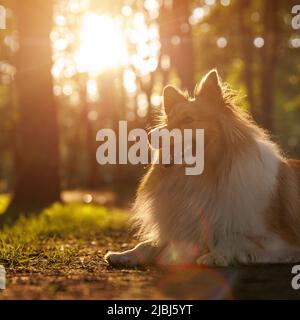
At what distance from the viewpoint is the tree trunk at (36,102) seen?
1672 centimetres

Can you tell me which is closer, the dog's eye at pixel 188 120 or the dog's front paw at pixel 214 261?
the dog's front paw at pixel 214 261

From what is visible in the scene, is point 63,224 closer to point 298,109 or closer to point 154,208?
point 154,208

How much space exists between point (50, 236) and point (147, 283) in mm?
4510

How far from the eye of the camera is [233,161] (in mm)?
6449

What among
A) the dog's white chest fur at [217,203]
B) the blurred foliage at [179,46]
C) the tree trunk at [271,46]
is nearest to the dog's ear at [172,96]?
the dog's white chest fur at [217,203]

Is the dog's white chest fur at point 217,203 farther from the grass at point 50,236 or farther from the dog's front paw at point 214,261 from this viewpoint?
the grass at point 50,236

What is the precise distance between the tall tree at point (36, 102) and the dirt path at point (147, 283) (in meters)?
10.6

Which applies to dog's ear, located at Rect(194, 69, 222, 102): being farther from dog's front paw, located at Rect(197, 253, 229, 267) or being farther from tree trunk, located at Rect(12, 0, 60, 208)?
tree trunk, located at Rect(12, 0, 60, 208)

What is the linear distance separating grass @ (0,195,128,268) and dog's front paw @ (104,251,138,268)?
458 millimetres

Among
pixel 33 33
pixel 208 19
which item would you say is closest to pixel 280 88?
pixel 208 19

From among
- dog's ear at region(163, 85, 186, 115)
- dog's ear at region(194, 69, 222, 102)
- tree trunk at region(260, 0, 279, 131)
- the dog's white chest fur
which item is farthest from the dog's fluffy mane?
tree trunk at region(260, 0, 279, 131)

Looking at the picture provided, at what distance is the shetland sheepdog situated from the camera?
20.4 ft

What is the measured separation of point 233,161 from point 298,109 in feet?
150

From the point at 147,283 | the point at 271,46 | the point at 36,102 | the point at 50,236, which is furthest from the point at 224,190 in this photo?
the point at 271,46
